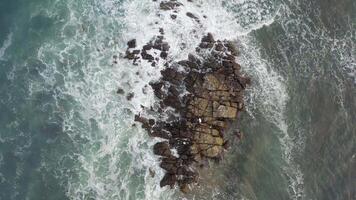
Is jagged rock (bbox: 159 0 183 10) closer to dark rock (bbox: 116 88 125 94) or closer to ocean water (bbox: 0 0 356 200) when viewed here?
ocean water (bbox: 0 0 356 200)

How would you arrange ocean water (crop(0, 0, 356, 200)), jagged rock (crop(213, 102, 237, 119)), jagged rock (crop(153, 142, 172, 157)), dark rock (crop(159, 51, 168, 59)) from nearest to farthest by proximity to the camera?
1. ocean water (crop(0, 0, 356, 200))
2. jagged rock (crop(153, 142, 172, 157))
3. jagged rock (crop(213, 102, 237, 119))
4. dark rock (crop(159, 51, 168, 59))

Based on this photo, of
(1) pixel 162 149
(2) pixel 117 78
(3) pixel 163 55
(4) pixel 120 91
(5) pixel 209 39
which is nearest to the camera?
(1) pixel 162 149

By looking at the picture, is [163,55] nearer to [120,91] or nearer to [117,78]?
[117,78]

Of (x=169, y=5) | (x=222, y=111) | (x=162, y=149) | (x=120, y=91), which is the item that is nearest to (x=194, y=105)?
(x=222, y=111)

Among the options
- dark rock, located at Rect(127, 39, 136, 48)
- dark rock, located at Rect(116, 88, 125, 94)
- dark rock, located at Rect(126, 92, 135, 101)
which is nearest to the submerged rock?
dark rock, located at Rect(127, 39, 136, 48)

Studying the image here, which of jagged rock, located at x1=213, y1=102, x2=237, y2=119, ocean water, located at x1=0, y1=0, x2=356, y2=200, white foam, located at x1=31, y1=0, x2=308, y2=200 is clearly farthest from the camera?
jagged rock, located at x1=213, y1=102, x2=237, y2=119
